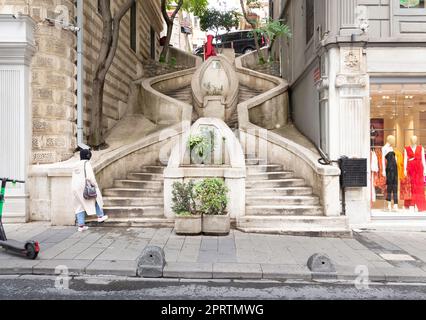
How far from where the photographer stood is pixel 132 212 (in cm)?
979

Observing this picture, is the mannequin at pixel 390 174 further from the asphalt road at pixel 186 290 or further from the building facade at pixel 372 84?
the asphalt road at pixel 186 290

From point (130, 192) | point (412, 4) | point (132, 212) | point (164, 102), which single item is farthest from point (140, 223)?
point (412, 4)

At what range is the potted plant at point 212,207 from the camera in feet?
28.6

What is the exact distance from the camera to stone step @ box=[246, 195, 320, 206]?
988 cm

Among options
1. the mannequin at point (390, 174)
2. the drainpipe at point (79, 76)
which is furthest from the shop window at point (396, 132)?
the drainpipe at point (79, 76)

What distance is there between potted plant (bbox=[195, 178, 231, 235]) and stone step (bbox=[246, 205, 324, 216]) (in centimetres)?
111

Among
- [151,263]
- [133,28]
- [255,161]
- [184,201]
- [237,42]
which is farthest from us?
[237,42]

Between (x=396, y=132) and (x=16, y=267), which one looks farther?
(x=396, y=132)

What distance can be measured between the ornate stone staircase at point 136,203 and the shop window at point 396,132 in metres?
5.38

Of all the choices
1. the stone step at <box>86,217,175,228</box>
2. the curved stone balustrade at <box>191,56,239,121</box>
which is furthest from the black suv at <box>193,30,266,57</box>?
the stone step at <box>86,217,175,228</box>

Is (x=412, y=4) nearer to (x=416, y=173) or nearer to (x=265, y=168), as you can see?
(x=416, y=173)

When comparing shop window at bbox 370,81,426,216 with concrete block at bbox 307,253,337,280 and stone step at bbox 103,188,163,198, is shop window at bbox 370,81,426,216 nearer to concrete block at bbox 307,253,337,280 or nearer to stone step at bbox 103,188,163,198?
concrete block at bbox 307,253,337,280

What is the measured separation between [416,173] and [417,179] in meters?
0.16
